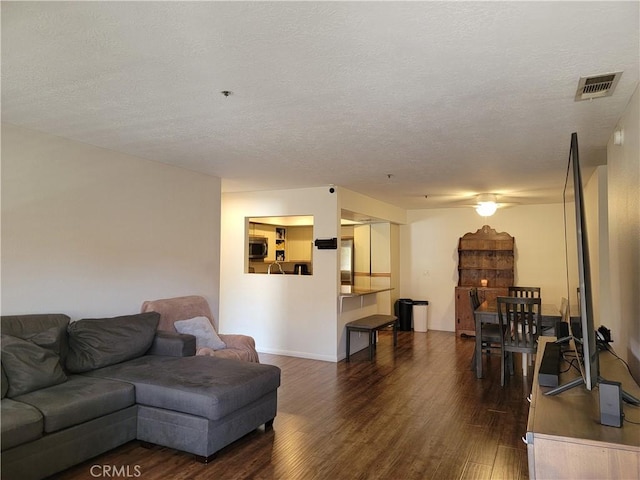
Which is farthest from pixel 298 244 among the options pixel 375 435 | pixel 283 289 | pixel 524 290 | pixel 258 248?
pixel 375 435

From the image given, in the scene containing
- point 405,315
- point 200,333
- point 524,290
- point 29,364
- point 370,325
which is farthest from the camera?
point 405,315

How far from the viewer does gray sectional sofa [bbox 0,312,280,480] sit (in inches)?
96.3

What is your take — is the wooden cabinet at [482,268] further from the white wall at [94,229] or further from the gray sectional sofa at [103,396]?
the gray sectional sofa at [103,396]

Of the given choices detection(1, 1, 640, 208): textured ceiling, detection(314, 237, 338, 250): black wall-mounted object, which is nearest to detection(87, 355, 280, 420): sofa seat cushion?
detection(1, 1, 640, 208): textured ceiling

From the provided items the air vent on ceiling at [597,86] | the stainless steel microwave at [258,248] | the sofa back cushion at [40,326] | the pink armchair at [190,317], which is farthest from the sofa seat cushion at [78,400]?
the stainless steel microwave at [258,248]

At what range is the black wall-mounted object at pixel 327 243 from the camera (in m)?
5.65

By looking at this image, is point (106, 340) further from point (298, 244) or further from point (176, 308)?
point (298, 244)

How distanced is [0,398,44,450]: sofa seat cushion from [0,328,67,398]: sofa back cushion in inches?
7.6

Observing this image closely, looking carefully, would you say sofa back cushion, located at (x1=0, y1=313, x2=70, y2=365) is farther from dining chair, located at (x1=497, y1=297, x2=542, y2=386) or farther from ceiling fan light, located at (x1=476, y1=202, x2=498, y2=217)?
ceiling fan light, located at (x1=476, y1=202, x2=498, y2=217)

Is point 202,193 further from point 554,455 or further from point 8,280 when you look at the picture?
point 554,455

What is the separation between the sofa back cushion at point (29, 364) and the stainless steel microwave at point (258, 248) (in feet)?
14.0

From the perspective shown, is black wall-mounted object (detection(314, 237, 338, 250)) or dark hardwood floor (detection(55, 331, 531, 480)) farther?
black wall-mounted object (detection(314, 237, 338, 250))

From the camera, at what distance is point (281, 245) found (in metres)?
8.83

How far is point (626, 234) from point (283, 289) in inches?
168
